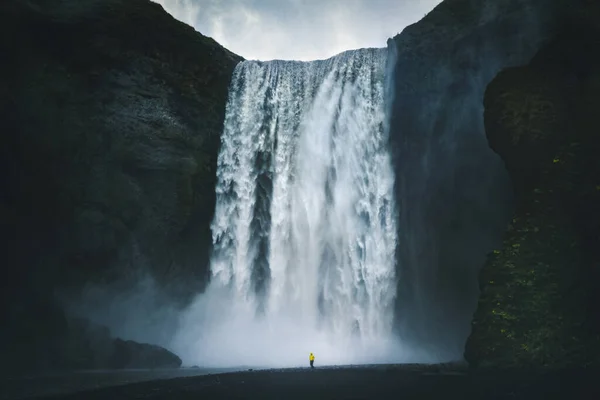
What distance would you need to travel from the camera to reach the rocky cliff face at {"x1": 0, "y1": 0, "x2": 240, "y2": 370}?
2602cm

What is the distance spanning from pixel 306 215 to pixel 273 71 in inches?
408

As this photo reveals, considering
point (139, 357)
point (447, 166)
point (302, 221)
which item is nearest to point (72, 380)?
point (139, 357)

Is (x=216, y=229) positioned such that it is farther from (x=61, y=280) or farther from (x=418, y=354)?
(x=418, y=354)

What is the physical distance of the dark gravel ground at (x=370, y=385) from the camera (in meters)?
15.1

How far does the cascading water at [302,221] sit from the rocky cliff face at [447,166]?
1.30 metres

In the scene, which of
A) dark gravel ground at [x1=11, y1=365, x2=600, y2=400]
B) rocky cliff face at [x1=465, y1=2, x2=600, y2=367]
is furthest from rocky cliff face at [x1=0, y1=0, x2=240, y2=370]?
rocky cliff face at [x1=465, y1=2, x2=600, y2=367]

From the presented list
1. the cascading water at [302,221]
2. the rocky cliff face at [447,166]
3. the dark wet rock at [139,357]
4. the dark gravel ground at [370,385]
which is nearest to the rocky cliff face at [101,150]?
the cascading water at [302,221]

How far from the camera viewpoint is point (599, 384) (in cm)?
1658

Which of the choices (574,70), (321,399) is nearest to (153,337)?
(321,399)

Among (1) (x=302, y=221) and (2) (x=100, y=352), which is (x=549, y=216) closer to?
(1) (x=302, y=221)

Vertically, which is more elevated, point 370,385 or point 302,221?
point 302,221

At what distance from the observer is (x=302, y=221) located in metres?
31.4

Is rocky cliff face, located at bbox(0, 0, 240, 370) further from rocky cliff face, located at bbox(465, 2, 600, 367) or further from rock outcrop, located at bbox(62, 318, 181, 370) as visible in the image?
rocky cliff face, located at bbox(465, 2, 600, 367)

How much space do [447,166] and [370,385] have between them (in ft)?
48.8
